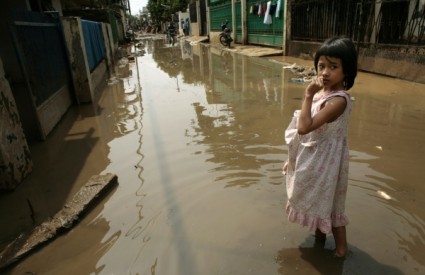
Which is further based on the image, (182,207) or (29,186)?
(29,186)

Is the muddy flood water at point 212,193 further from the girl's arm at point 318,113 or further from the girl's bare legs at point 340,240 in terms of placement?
the girl's arm at point 318,113

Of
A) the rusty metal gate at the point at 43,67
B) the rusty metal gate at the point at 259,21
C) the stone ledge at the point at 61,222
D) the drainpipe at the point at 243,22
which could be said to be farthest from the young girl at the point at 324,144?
the drainpipe at the point at 243,22

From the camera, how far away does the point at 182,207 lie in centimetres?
310

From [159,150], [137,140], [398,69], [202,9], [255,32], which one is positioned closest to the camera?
[159,150]

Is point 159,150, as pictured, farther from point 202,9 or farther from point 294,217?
point 202,9

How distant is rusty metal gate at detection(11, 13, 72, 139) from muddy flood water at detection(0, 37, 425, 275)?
328 millimetres

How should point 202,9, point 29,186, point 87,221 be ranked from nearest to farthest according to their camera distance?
point 87,221, point 29,186, point 202,9

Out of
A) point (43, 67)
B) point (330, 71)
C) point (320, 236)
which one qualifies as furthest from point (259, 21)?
point (330, 71)

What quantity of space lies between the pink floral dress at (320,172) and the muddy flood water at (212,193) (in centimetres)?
42

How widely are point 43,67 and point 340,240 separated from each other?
17.4 ft

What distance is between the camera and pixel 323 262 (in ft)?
7.63

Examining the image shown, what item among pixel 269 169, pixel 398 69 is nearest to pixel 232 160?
pixel 269 169

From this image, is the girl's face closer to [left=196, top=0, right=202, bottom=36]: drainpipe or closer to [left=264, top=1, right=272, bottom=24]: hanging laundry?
[left=264, top=1, right=272, bottom=24]: hanging laundry

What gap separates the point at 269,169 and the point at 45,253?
2350mm
